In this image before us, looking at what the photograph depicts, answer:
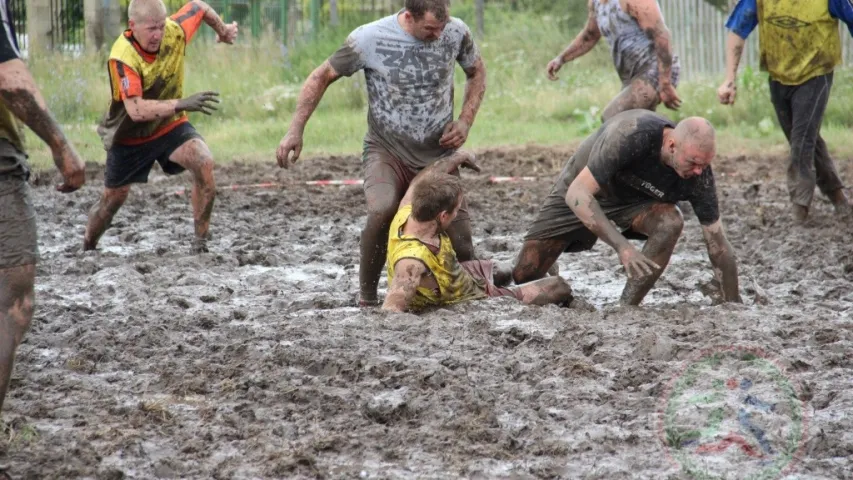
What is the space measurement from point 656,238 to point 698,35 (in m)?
12.9

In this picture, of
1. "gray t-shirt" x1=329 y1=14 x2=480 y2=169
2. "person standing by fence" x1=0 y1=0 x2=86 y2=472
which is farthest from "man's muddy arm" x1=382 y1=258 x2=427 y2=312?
"person standing by fence" x1=0 y1=0 x2=86 y2=472

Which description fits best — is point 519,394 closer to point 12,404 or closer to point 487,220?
point 12,404

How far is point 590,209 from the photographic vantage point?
7.23 m

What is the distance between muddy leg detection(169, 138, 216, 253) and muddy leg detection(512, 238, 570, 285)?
8.80ft

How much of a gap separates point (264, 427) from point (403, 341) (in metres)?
1.40

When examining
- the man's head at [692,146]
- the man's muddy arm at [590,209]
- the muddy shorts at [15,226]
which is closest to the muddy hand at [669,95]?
the man's muddy arm at [590,209]

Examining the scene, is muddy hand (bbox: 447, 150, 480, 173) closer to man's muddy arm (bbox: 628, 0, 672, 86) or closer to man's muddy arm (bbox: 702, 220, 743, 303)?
man's muddy arm (bbox: 702, 220, 743, 303)

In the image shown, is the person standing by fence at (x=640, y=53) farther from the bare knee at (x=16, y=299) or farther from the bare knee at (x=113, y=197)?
the bare knee at (x=16, y=299)

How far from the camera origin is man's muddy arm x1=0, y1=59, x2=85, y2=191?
4625mm

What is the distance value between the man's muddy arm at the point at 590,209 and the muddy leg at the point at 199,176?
335 cm

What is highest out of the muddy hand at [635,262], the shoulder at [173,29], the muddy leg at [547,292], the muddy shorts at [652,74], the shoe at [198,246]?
the shoulder at [173,29]

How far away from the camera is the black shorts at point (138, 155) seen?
31.5 ft

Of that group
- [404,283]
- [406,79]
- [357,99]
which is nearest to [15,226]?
[404,283]

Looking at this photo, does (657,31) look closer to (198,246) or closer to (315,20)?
(198,246)
